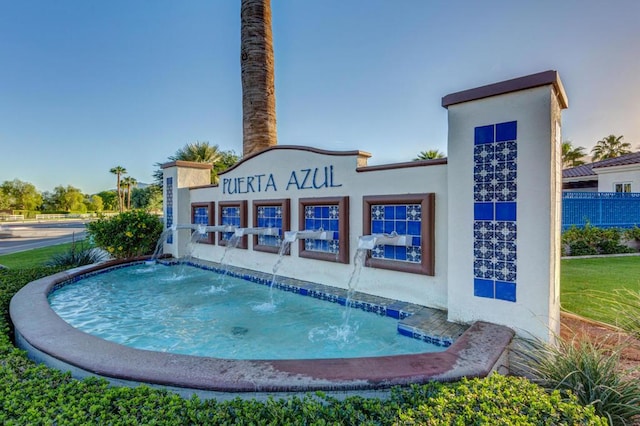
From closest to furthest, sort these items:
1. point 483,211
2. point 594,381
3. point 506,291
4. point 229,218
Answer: point 594,381, point 506,291, point 483,211, point 229,218

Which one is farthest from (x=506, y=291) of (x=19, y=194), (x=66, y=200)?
(x=19, y=194)

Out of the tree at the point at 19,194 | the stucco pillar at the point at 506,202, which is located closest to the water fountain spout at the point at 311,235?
the stucco pillar at the point at 506,202

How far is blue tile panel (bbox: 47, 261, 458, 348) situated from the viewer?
4.41 meters

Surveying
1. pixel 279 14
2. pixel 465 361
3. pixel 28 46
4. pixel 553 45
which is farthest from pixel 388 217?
pixel 28 46

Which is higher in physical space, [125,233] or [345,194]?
[345,194]

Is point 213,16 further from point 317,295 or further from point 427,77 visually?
point 317,295

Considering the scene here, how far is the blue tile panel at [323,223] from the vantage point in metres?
7.07

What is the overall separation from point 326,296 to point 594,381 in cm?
448

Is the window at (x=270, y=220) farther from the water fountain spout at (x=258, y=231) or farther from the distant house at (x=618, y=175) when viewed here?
the distant house at (x=618, y=175)

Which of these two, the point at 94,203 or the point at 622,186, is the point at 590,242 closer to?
the point at 622,186

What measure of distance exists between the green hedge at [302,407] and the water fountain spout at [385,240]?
324 centimetres

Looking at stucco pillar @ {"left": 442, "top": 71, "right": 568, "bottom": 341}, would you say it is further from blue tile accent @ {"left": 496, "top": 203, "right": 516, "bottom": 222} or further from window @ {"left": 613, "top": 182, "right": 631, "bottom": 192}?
window @ {"left": 613, "top": 182, "right": 631, "bottom": 192}

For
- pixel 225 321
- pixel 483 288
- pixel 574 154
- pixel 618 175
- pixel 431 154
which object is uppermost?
pixel 574 154

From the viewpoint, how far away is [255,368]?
2.85 m
